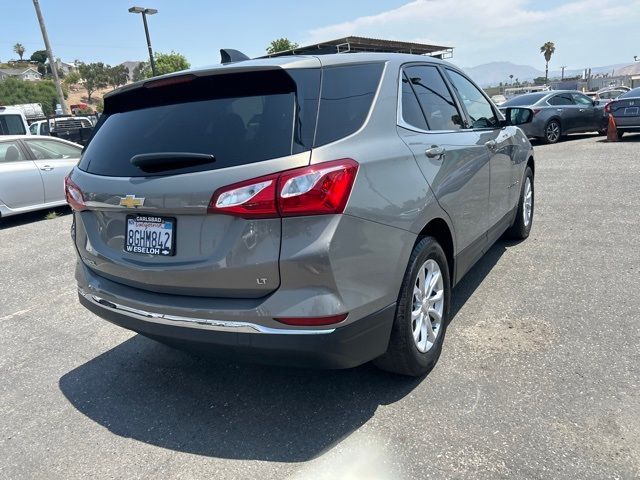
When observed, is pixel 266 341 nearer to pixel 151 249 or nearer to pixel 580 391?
pixel 151 249

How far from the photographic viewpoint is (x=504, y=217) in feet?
14.9

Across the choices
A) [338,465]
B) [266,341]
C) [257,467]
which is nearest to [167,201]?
[266,341]

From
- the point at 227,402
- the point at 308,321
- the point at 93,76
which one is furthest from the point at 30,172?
the point at 93,76

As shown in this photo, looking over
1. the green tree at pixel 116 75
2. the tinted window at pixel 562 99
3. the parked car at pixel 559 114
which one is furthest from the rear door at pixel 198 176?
the green tree at pixel 116 75

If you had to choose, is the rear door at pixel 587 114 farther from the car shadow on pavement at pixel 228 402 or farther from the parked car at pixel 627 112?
the car shadow on pavement at pixel 228 402

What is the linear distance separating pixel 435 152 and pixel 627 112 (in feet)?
43.0

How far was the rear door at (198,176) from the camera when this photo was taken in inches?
88.4

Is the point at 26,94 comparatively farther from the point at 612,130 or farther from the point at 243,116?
the point at 243,116

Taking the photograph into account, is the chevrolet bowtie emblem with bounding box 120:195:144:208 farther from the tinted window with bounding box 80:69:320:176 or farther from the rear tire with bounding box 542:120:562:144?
the rear tire with bounding box 542:120:562:144

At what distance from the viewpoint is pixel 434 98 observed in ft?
11.3

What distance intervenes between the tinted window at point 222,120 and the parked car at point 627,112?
45.5ft

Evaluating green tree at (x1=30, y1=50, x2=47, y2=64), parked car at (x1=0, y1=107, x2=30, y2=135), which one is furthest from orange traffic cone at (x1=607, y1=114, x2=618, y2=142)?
green tree at (x1=30, y1=50, x2=47, y2=64)

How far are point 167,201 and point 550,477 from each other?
2.09 meters

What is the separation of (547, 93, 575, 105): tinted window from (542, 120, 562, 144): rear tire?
651 millimetres
